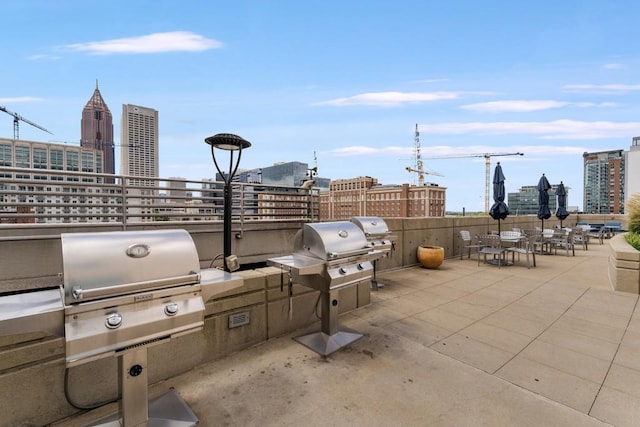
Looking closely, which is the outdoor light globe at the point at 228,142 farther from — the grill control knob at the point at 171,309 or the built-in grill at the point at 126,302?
the grill control knob at the point at 171,309

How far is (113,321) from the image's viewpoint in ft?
5.16

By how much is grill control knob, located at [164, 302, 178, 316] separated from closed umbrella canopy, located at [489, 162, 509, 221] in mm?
10017

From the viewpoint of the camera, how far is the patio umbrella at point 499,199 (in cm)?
915

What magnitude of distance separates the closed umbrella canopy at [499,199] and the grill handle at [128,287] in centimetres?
992

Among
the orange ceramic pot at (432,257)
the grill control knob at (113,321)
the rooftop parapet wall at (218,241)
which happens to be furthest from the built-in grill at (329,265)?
the orange ceramic pot at (432,257)

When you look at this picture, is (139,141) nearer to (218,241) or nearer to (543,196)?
(218,241)

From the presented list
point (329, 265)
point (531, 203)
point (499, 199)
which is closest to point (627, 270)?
point (499, 199)

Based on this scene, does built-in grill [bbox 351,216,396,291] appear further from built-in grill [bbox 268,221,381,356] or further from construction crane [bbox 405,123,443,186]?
construction crane [bbox 405,123,443,186]

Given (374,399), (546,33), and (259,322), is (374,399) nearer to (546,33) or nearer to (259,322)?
(259,322)

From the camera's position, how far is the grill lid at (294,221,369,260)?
314cm

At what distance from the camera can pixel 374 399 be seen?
243 cm

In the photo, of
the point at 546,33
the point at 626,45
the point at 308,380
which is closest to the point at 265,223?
the point at 308,380

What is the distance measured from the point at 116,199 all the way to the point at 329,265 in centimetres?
448

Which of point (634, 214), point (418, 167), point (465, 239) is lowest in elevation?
point (465, 239)
